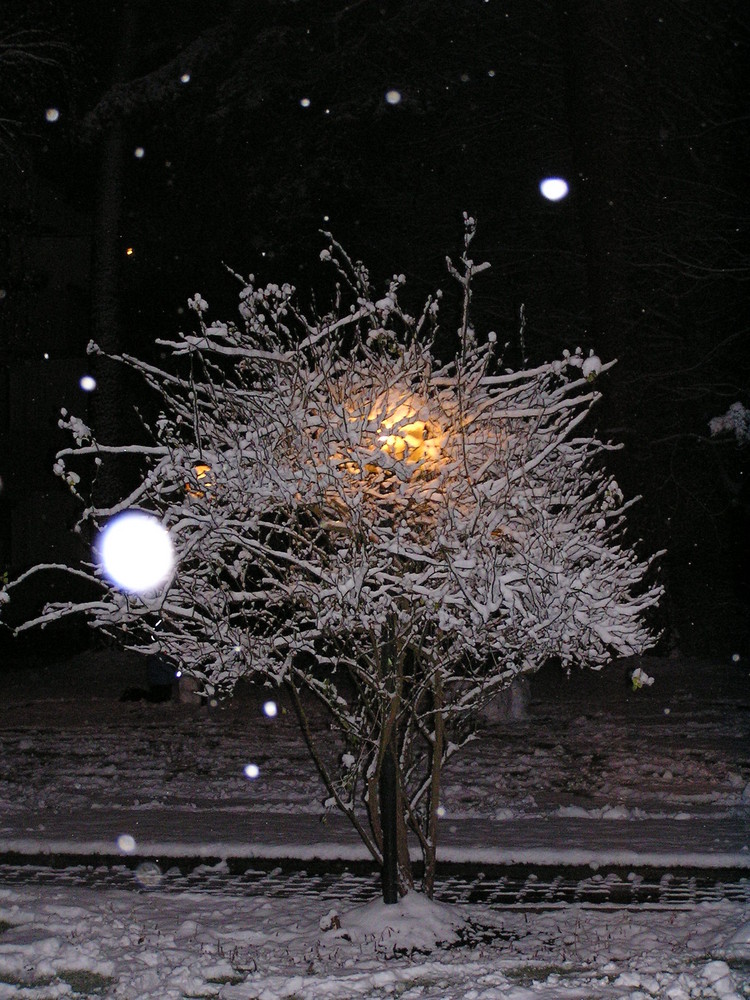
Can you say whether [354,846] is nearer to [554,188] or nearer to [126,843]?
[126,843]

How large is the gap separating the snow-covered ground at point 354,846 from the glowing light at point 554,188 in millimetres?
8515

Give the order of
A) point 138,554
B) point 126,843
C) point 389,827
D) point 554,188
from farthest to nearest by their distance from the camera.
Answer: point 554,188 → point 126,843 → point 389,827 → point 138,554

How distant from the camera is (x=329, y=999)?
16.9 ft

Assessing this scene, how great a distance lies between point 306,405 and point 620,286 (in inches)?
490

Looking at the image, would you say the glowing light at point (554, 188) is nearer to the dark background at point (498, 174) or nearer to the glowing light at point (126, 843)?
the dark background at point (498, 174)

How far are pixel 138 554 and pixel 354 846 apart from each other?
122 inches

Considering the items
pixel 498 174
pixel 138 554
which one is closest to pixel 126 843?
pixel 138 554

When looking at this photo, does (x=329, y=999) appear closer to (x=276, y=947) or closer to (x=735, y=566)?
(x=276, y=947)

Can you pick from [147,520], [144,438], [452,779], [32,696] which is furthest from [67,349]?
[147,520]

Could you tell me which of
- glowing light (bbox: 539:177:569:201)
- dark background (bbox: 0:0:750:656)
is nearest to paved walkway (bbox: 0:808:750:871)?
dark background (bbox: 0:0:750:656)

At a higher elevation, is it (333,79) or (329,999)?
(333,79)

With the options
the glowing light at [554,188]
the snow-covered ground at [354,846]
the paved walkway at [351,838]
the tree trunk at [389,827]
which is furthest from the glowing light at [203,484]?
the glowing light at [554,188]

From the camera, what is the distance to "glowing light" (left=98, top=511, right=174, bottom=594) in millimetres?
6074

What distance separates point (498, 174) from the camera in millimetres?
19547
